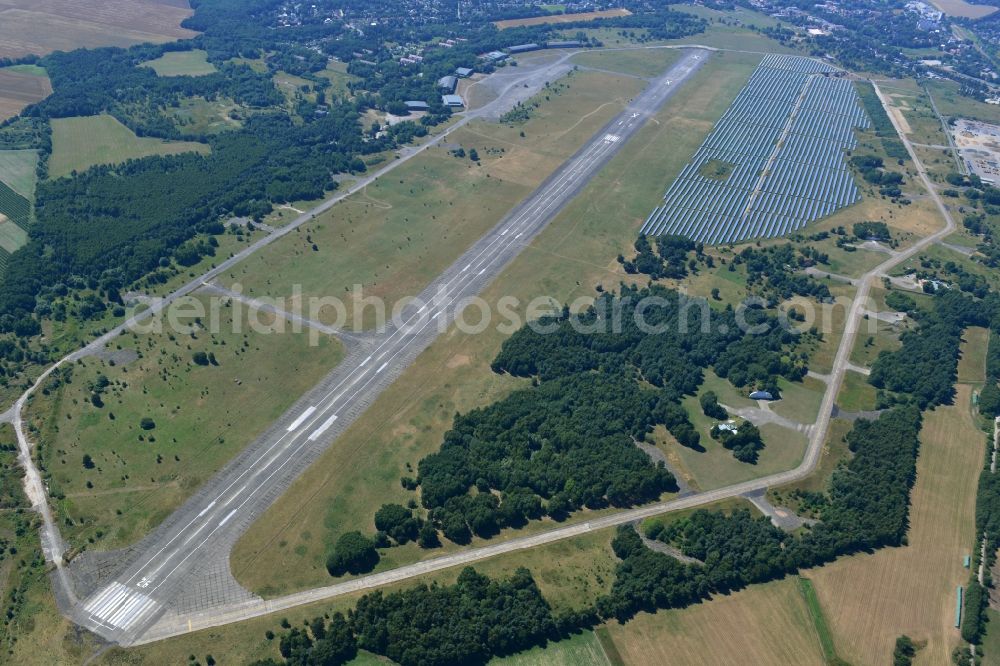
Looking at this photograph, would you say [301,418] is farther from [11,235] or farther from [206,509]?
[11,235]

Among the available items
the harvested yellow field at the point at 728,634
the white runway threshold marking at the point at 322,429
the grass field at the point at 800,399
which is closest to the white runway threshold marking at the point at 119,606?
the white runway threshold marking at the point at 322,429

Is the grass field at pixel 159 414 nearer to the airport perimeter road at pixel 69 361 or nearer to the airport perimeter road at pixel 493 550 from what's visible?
the airport perimeter road at pixel 69 361

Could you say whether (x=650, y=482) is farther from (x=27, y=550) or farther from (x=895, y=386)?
(x=27, y=550)

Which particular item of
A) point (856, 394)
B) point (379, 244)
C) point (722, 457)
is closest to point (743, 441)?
point (722, 457)

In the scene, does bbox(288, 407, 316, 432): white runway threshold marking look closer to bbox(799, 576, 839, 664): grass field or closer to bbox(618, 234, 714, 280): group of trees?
bbox(618, 234, 714, 280): group of trees

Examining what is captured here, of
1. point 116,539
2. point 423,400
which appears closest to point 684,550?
point 423,400

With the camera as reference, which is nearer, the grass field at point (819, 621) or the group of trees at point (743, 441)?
the grass field at point (819, 621)
